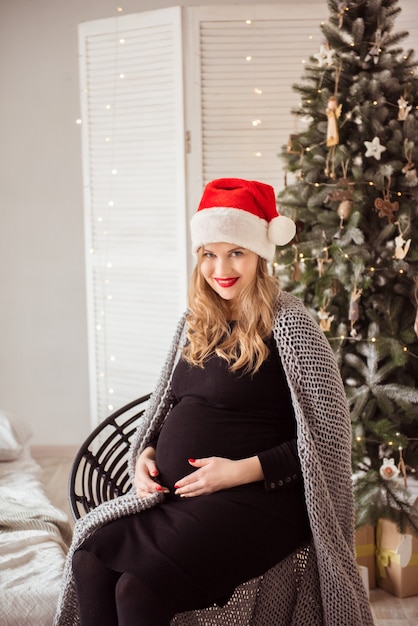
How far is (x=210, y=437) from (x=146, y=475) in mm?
193

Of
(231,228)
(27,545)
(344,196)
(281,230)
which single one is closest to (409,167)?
(344,196)

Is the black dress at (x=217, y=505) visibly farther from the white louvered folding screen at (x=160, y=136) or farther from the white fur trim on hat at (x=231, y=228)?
the white louvered folding screen at (x=160, y=136)

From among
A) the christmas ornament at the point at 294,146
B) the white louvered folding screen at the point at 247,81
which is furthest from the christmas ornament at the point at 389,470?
the white louvered folding screen at the point at 247,81

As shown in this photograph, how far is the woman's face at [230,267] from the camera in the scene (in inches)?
70.2

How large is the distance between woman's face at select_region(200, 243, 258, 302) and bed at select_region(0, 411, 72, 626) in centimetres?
80

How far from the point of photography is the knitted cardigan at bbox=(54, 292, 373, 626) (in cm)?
160

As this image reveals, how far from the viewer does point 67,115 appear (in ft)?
13.2

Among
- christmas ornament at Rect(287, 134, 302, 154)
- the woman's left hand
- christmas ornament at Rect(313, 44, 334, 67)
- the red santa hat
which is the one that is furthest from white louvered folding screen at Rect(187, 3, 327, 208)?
the woman's left hand

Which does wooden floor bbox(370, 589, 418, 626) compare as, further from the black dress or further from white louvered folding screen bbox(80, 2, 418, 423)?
white louvered folding screen bbox(80, 2, 418, 423)

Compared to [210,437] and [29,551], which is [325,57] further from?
[29,551]

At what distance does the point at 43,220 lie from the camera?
4125 millimetres

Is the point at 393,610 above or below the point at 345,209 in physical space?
below

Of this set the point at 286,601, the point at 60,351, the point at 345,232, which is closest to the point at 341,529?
the point at 286,601

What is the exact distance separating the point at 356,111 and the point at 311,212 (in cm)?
37
